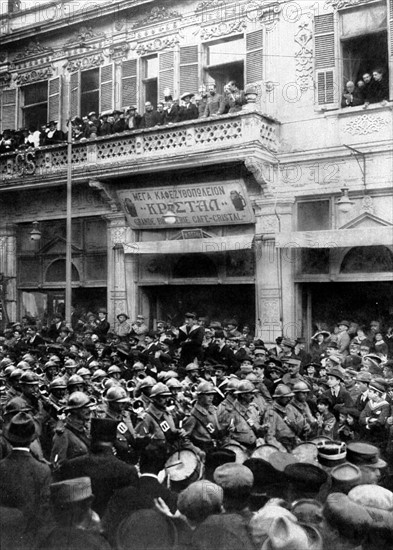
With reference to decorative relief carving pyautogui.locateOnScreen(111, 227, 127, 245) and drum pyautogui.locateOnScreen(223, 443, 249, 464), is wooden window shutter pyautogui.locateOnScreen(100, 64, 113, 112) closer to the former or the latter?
decorative relief carving pyautogui.locateOnScreen(111, 227, 127, 245)

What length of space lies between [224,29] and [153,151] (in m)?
2.88

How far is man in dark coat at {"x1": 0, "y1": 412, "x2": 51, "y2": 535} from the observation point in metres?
4.14

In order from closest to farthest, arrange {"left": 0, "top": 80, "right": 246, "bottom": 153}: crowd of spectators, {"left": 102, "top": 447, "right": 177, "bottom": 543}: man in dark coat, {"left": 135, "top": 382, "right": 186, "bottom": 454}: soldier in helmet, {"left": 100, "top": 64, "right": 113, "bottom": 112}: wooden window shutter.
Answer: {"left": 102, "top": 447, "right": 177, "bottom": 543}: man in dark coat → {"left": 135, "top": 382, "right": 186, "bottom": 454}: soldier in helmet → {"left": 0, "top": 80, "right": 246, "bottom": 153}: crowd of spectators → {"left": 100, "top": 64, "right": 113, "bottom": 112}: wooden window shutter

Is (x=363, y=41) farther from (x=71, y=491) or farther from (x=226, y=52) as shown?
(x=71, y=491)

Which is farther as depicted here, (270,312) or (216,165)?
(216,165)

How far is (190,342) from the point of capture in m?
10.1

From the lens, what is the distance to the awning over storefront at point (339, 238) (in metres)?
10.4

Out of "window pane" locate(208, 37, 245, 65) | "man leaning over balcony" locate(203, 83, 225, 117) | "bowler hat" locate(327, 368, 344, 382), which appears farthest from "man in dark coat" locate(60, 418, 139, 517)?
"window pane" locate(208, 37, 245, 65)

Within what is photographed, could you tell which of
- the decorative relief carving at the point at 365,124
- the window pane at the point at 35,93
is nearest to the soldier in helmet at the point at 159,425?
the decorative relief carving at the point at 365,124

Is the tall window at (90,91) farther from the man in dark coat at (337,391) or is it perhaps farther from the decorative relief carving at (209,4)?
the man in dark coat at (337,391)

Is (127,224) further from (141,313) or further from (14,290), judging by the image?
(14,290)

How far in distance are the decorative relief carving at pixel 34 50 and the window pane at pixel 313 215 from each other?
7627 mm

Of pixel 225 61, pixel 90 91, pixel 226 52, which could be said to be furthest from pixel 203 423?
pixel 90 91

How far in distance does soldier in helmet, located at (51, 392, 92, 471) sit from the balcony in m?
7.55
